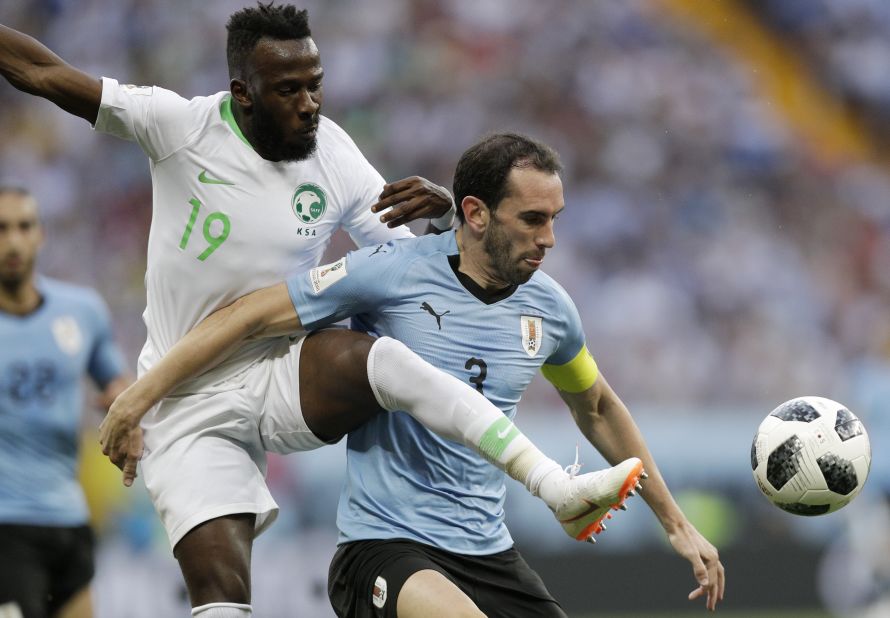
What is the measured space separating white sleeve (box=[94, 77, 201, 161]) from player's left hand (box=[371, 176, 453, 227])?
68 centimetres

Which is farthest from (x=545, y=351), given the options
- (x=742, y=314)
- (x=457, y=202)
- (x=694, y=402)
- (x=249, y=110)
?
(x=742, y=314)

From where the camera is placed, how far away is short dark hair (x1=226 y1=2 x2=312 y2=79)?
4277 millimetres

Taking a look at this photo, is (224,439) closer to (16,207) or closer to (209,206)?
(209,206)

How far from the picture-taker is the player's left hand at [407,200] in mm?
4422

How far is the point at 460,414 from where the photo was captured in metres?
3.87

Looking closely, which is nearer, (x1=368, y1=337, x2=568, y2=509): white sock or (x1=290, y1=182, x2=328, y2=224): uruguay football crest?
(x1=368, y1=337, x2=568, y2=509): white sock

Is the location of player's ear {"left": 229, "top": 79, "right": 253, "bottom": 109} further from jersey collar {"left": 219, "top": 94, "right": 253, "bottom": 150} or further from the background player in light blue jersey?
the background player in light blue jersey

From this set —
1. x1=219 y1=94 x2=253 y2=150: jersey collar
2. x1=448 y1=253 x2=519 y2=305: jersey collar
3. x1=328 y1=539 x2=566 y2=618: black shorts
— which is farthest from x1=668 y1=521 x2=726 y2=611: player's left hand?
x1=219 y1=94 x2=253 y2=150: jersey collar

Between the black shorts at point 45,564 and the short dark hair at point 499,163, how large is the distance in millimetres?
2573

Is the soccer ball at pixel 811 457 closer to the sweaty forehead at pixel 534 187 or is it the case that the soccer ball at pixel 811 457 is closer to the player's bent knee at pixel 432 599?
the sweaty forehead at pixel 534 187

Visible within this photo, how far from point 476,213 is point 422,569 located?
117cm

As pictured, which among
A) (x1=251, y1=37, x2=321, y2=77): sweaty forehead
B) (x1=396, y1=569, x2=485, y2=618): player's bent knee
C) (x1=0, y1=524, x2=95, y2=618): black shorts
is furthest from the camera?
(x1=0, y1=524, x2=95, y2=618): black shorts

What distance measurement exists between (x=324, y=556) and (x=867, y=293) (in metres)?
5.54

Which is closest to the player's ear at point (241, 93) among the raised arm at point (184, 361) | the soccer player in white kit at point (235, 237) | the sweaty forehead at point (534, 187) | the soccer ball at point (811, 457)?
the soccer player in white kit at point (235, 237)
